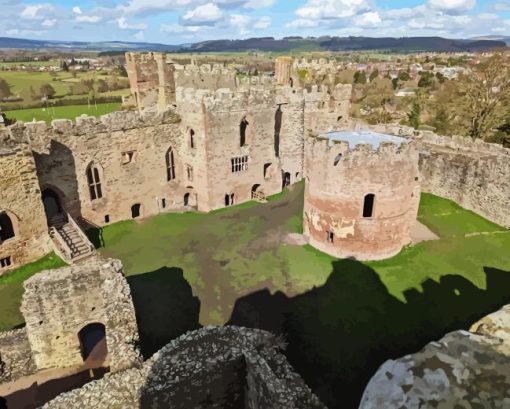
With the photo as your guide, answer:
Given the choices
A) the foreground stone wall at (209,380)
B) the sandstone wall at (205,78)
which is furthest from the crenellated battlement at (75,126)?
the foreground stone wall at (209,380)

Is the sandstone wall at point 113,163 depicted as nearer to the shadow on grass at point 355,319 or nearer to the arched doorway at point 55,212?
the arched doorway at point 55,212

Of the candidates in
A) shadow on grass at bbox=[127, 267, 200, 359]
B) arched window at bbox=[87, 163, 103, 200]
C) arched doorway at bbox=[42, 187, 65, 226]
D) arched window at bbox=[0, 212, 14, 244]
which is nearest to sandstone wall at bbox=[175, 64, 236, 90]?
arched window at bbox=[87, 163, 103, 200]

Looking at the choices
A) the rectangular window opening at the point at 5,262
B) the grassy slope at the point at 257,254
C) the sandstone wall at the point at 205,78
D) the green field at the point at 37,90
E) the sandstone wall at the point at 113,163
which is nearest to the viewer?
the grassy slope at the point at 257,254

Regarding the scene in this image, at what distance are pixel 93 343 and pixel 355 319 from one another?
35.8ft

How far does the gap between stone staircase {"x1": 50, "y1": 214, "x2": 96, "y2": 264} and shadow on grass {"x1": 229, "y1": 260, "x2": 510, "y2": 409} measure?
9427 mm

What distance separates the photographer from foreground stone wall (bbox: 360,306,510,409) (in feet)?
11.1

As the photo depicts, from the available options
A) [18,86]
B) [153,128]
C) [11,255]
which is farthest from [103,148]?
[18,86]

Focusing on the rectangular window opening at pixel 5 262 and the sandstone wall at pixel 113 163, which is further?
the sandstone wall at pixel 113 163

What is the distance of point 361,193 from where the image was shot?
19.5 m

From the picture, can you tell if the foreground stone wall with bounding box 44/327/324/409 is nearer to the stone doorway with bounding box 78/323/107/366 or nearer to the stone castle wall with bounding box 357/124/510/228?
the stone doorway with bounding box 78/323/107/366

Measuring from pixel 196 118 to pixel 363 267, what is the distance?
1395 cm

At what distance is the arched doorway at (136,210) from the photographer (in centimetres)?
2672

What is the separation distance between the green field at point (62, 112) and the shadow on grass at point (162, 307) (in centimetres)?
4555

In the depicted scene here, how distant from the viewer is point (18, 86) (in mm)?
81812
